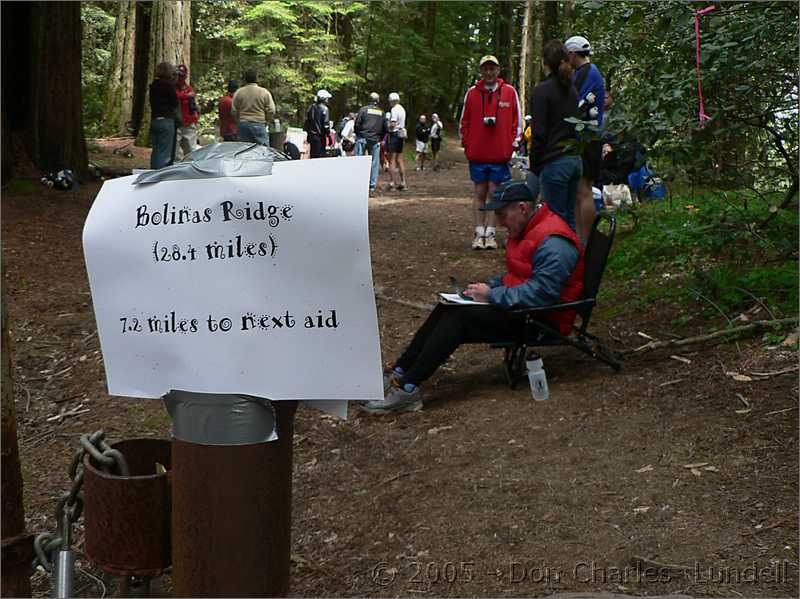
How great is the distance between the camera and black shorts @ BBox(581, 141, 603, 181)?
7.71 meters

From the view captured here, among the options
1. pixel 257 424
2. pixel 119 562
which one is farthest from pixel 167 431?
pixel 257 424

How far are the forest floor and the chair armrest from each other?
48cm

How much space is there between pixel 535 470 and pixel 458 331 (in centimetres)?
130

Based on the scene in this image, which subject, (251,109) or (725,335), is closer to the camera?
(725,335)

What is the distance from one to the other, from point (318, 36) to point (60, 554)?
32.5m

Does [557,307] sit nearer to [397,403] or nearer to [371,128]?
[397,403]

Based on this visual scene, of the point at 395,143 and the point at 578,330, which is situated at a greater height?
the point at 395,143

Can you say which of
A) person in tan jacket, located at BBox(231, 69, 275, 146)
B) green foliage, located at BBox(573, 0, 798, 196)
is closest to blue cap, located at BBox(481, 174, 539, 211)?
green foliage, located at BBox(573, 0, 798, 196)

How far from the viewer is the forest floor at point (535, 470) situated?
134 inches

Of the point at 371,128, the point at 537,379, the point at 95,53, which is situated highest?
the point at 95,53

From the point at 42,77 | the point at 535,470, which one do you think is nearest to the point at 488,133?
the point at 535,470

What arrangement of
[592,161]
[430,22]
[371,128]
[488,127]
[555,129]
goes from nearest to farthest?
[555,129] → [592,161] → [488,127] → [371,128] → [430,22]

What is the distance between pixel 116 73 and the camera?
2552cm

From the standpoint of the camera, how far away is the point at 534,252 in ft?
17.7
